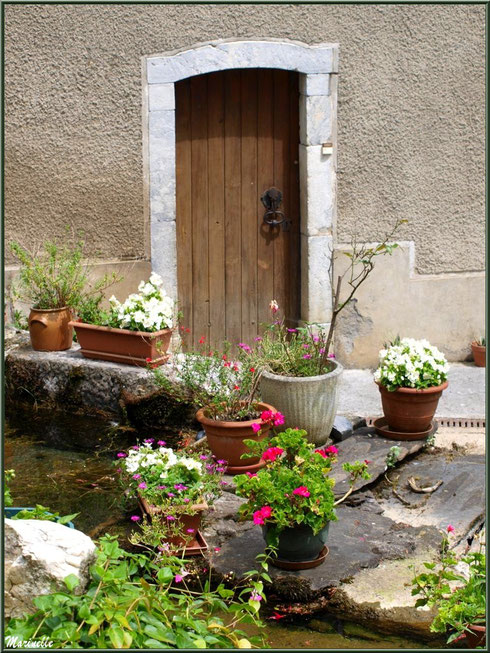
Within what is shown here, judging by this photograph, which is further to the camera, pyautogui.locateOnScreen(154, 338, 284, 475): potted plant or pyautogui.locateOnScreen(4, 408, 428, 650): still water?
pyautogui.locateOnScreen(154, 338, 284, 475): potted plant

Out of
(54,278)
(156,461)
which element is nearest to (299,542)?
(156,461)

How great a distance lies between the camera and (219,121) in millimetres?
7801

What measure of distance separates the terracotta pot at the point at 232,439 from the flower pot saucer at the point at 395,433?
36.6 inches

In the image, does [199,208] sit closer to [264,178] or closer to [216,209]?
[216,209]

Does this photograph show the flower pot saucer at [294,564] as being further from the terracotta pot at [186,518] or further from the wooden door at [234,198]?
the wooden door at [234,198]

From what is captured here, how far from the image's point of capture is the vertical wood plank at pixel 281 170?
7.91 meters

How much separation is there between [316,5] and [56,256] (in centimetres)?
274

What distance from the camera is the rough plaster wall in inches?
286

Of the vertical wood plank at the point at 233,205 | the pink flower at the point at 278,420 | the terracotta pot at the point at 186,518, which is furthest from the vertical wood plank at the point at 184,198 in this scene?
the terracotta pot at the point at 186,518

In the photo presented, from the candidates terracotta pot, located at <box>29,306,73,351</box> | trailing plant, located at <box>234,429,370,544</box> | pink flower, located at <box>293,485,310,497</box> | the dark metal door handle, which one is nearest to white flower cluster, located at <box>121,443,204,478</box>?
trailing plant, located at <box>234,429,370,544</box>

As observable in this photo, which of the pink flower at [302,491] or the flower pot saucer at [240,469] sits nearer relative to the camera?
the pink flower at [302,491]

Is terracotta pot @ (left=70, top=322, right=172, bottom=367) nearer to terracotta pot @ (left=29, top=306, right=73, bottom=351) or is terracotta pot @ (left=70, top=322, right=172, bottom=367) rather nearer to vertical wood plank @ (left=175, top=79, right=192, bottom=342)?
terracotta pot @ (left=29, top=306, right=73, bottom=351)

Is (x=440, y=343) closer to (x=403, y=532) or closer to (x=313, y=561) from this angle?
(x=403, y=532)

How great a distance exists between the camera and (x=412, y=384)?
6250 mm
